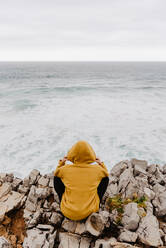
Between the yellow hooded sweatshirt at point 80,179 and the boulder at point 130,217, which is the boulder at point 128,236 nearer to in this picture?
the boulder at point 130,217

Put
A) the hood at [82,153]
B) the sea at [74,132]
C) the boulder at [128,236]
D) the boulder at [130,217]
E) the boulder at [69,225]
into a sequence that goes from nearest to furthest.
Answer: the hood at [82,153] → the boulder at [128,236] → the boulder at [69,225] → the boulder at [130,217] → the sea at [74,132]

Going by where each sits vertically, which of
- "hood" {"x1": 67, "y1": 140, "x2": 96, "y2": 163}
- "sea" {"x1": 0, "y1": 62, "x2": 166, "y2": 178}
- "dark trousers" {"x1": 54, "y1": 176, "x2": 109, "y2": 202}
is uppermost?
"hood" {"x1": 67, "y1": 140, "x2": 96, "y2": 163}

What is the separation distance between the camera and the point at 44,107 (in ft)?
63.7

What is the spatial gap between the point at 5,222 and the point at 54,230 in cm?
132

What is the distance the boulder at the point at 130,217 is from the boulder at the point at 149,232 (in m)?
0.14

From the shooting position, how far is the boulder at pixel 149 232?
3428 mm

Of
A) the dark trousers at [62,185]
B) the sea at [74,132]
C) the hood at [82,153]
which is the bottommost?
the sea at [74,132]

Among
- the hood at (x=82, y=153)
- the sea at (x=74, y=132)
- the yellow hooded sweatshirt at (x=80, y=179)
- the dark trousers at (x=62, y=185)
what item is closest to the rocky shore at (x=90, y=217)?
→ the yellow hooded sweatshirt at (x=80, y=179)

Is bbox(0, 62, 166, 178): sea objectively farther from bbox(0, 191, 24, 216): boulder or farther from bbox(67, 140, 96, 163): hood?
bbox(67, 140, 96, 163): hood

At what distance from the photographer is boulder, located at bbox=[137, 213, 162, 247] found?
3.43 metres

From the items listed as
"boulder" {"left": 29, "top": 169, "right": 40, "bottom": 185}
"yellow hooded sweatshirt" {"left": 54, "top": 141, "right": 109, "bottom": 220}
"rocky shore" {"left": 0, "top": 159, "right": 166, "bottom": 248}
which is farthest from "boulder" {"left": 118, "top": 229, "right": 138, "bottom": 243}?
"boulder" {"left": 29, "top": 169, "right": 40, "bottom": 185}

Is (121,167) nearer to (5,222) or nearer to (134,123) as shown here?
(5,222)

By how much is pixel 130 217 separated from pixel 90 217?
41.5 inches

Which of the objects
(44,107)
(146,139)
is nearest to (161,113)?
(146,139)
